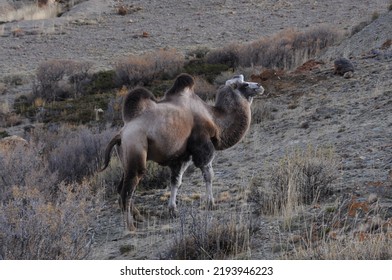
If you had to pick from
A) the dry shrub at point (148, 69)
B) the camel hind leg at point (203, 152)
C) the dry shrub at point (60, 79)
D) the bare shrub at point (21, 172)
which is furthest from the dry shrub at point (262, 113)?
the dry shrub at point (60, 79)

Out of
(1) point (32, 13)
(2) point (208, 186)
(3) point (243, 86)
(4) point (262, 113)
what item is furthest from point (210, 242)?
(1) point (32, 13)

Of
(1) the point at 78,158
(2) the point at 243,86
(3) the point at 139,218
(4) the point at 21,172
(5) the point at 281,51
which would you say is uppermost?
(2) the point at 243,86

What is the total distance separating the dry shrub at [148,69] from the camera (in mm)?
25062

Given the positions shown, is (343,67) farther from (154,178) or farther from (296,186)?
(296,186)

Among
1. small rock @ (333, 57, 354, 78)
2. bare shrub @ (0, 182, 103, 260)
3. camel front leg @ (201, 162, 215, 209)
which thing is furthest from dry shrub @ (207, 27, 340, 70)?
bare shrub @ (0, 182, 103, 260)

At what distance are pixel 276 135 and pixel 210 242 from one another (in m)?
7.07

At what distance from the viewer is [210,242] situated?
6375mm

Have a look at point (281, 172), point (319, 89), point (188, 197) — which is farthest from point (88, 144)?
point (319, 89)

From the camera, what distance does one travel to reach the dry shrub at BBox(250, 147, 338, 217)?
7.70 metres

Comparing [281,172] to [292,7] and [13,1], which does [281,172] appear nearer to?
[292,7]

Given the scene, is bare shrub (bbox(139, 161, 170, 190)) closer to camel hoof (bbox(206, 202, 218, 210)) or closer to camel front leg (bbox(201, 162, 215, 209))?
camel front leg (bbox(201, 162, 215, 209))

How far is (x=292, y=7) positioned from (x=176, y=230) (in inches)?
1385

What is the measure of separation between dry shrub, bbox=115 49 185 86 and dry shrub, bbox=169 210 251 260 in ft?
61.0

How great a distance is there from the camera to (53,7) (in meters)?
49.2
